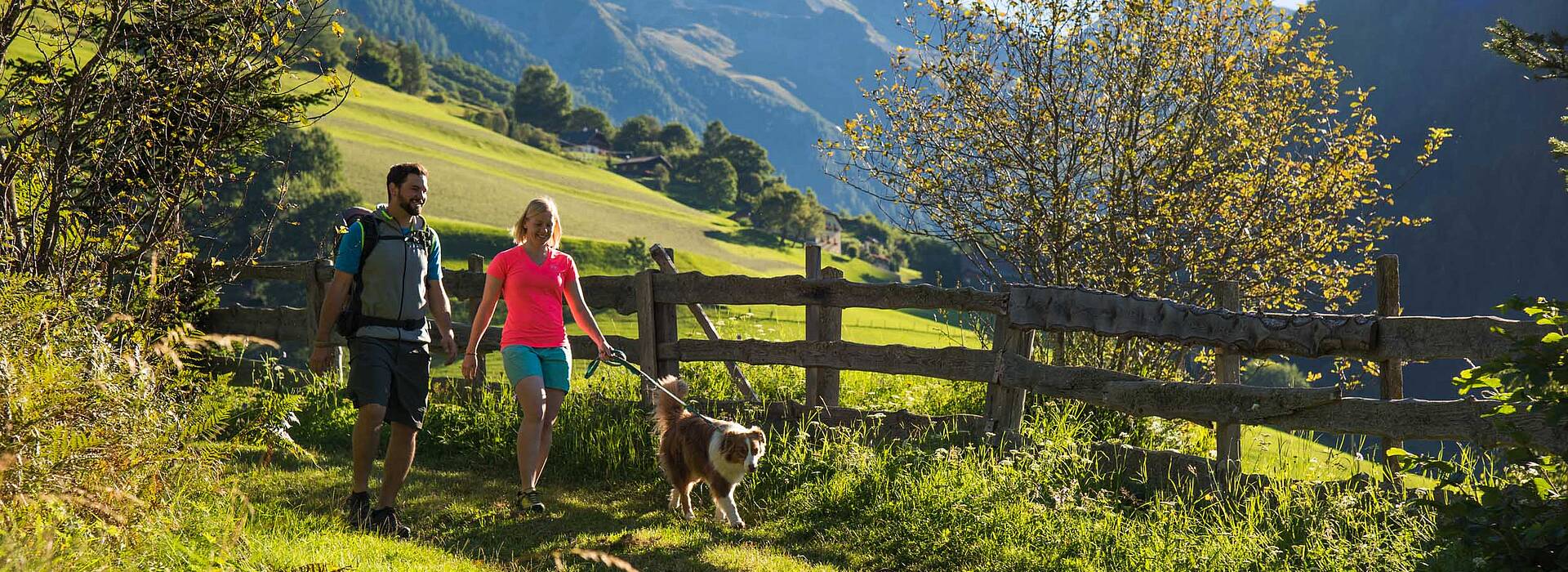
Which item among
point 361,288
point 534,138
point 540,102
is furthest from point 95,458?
point 540,102

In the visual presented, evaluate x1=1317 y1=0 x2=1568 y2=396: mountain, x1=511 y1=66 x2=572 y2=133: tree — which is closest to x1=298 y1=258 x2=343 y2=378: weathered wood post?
x1=1317 y1=0 x2=1568 y2=396: mountain

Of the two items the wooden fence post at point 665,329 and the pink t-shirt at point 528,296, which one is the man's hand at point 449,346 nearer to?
the pink t-shirt at point 528,296

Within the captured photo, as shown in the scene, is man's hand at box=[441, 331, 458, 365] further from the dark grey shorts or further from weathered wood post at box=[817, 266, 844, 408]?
weathered wood post at box=[817, 266, 844, 408]

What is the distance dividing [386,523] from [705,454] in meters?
1.79

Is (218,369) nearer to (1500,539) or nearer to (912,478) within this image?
(912,478)

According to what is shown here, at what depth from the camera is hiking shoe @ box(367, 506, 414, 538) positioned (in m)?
5.84

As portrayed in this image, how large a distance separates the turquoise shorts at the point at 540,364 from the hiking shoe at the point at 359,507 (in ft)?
3.48

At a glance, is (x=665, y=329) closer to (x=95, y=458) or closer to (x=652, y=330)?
(x=652, y=330)

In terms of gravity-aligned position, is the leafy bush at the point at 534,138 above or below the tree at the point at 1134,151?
above

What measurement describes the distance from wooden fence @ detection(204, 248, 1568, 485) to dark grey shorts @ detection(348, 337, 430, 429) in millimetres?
2654

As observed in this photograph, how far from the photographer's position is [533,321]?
257 inches

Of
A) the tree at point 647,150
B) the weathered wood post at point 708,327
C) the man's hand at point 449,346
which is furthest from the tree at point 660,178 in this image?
the man's hand at point 449,346

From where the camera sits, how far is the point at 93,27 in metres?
6.17

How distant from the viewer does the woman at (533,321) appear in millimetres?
6508
